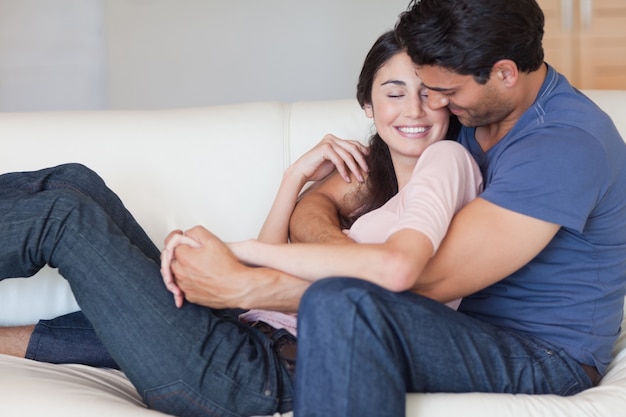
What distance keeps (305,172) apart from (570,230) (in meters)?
0.71

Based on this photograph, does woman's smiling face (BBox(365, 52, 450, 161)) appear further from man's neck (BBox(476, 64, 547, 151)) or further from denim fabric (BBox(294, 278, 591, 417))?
denim fabric (BBox(294, 278, 591, 417))

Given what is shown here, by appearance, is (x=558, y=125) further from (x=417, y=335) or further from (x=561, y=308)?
(x=417, y=335)

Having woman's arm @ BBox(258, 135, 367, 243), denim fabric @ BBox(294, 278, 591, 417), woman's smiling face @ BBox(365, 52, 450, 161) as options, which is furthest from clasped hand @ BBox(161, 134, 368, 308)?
woman's smiling face @ BBox(365, 52, 450, 161)

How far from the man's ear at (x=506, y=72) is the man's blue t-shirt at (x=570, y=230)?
0.26 feet

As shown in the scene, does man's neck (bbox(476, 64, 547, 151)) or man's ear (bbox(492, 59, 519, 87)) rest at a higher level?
man's ear (bbox(492, 59, 519, 87))

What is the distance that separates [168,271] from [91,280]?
6.4 inches

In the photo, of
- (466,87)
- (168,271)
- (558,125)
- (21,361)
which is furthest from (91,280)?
(558,125)

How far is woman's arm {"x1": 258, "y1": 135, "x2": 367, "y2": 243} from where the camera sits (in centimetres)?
216

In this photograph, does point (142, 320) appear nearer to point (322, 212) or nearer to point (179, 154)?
point (322, 212)

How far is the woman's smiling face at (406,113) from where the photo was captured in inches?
79.0

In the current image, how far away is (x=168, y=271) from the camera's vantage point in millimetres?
1695

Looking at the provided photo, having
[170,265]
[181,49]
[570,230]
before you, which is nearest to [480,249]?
[570,230]

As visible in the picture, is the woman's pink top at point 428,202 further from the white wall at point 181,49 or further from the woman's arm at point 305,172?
the white wall at point 181,49

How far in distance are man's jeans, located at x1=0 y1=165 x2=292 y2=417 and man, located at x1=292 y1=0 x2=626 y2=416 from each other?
28cm
